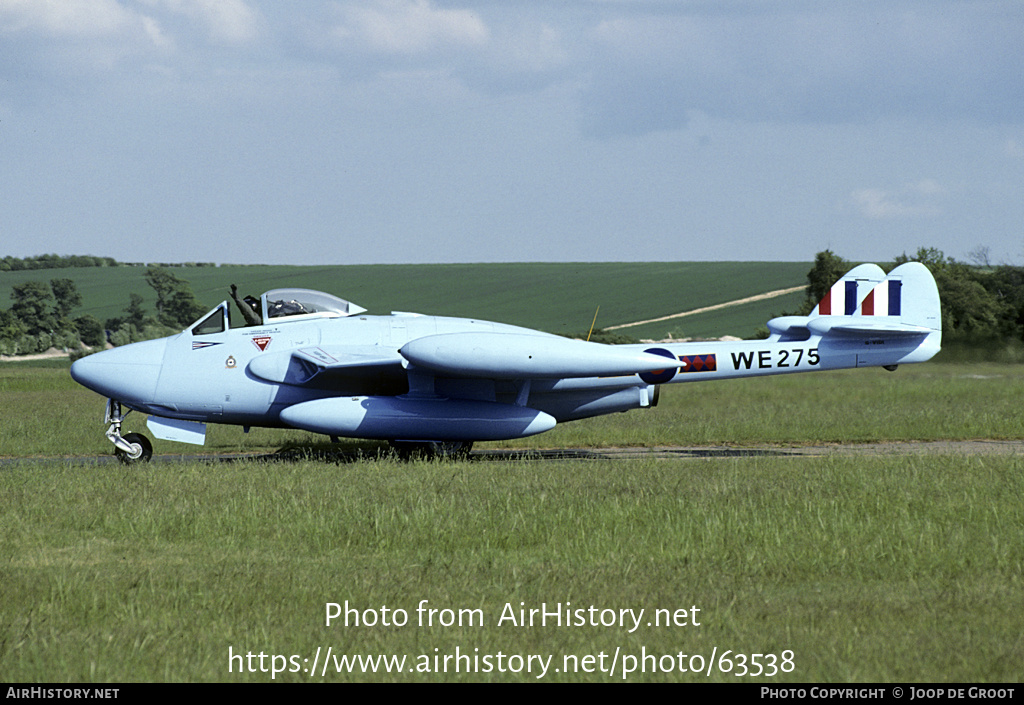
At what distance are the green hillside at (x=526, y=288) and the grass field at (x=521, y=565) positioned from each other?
172 ft

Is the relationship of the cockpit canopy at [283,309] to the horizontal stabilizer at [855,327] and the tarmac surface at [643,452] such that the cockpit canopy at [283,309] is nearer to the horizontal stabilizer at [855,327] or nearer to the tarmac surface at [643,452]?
the tarmac surface at [643,452]

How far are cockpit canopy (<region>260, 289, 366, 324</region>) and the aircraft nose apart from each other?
1674 mm

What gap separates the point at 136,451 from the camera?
1406 centimetres

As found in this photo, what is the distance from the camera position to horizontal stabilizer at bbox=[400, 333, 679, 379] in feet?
44.0

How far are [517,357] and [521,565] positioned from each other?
20.1ft

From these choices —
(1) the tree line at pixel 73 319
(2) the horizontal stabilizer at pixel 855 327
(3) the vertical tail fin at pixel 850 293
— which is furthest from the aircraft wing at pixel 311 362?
(1) the tree line at pixel 73 319

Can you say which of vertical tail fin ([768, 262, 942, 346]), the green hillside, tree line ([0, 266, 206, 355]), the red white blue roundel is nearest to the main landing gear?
the red white blue roundel

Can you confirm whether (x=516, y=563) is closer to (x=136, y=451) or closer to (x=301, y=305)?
(x=301, y=305)

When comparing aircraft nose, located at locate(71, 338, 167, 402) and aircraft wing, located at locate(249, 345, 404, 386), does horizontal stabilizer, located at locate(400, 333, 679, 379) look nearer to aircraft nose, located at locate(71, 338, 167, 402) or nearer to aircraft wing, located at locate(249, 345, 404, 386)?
aircraft wing, located at locate(249, 345, 404, 386)

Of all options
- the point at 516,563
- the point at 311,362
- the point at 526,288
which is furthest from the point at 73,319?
the point at 516,563

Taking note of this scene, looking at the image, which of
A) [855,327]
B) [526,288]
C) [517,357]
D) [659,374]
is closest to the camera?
[517,357]

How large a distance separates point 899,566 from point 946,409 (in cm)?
1654

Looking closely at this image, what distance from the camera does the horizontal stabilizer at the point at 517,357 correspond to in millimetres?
13422
